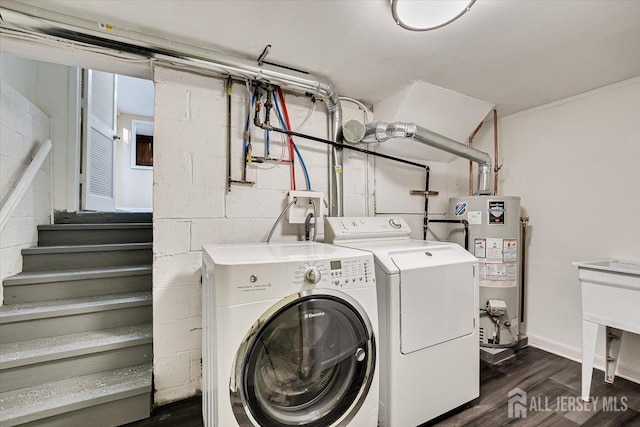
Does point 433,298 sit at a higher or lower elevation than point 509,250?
lower

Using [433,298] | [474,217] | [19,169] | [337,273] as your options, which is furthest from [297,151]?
[19,169]

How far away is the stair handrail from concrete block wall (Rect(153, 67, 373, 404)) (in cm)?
92

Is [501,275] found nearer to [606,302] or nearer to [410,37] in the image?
[606,302]

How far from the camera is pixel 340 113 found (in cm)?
230

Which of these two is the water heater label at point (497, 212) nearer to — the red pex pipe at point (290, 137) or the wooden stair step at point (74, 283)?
the red pex pipe at point (290, 137)

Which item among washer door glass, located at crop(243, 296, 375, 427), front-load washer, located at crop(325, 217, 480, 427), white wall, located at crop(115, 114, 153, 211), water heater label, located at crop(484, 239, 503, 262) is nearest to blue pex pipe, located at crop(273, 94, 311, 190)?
front-load washer, located at crop(325, 217, 480, 427)

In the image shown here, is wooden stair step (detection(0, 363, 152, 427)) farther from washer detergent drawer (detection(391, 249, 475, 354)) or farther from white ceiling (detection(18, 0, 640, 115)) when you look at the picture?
white ceiling (detection(18, 0, 640, 115))

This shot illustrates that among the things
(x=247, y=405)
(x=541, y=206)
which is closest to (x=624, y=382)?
(x=541, y=206)

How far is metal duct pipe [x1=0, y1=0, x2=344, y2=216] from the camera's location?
4.40 ft

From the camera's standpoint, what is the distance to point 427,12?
1.33 m

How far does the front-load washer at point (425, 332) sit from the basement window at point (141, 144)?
19.9 ft

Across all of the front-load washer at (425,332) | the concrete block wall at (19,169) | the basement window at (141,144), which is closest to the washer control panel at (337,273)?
the front-load washer at (425,332)

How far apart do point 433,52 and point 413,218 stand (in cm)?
150

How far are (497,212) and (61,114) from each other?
3810mm
